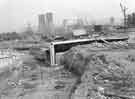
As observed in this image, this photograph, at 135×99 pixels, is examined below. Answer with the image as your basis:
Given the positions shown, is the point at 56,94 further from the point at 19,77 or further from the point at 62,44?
the point at 62,44

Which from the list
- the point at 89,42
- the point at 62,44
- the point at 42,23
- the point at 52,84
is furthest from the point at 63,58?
the point at 42,23

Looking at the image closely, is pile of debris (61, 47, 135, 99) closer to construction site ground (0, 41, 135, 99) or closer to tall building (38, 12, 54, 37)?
construction site ground (0, 41, 135, 99)

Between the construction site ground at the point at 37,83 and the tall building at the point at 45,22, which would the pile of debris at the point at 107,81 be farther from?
the tall building at the point at 45,22

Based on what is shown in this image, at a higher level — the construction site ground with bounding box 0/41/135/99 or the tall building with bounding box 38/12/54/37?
the tall building with bounding box 38/12/54/37

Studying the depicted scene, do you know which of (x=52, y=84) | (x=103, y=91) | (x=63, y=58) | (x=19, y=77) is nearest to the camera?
(x=103, y=91)

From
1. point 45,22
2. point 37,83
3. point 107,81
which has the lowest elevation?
point 37,83

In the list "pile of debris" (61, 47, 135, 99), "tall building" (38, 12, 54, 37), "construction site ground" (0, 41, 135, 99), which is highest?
"tall building" (38, 12, 54, 37)

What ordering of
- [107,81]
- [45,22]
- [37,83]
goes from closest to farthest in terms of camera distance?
[107,81] < [37,83] < [45,22]

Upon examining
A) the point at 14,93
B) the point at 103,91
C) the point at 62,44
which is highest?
the point at 62,44

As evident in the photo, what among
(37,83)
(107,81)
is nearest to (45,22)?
(37,83)

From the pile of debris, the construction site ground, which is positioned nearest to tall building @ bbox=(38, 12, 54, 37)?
the construction site ground

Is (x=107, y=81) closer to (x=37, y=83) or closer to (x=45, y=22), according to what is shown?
(x=37, y=83)
